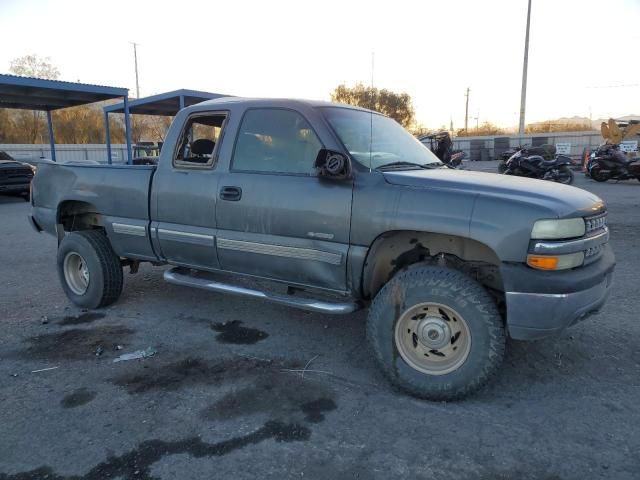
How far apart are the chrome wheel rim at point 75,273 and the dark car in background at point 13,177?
450 inches

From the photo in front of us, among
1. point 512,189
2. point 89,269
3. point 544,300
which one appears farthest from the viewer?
point 89,269

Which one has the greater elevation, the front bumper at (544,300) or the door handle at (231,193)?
the door handle at (231,193)

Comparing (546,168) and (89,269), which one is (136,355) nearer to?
(89,269)

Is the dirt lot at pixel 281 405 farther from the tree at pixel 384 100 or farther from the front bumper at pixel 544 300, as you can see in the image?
the tree at pixel 384 100

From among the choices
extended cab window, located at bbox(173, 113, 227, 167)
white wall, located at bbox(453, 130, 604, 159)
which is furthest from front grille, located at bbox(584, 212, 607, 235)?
white wall, located at bbox(453, 130, 604, 159)

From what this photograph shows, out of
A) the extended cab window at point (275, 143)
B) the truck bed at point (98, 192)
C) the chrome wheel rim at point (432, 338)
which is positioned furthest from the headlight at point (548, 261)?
the truck bed at point (98, 192)

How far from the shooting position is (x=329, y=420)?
2924 millimetres

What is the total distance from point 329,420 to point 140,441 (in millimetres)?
1071

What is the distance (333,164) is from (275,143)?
76 cm

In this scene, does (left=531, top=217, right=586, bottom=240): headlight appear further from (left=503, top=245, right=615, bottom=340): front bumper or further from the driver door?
the driver door

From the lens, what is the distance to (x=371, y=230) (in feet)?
10.7

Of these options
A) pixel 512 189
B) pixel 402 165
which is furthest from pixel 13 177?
pixel 512 189

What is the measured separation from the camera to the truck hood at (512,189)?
291cm

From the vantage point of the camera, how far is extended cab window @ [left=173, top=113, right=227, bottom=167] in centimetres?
421
